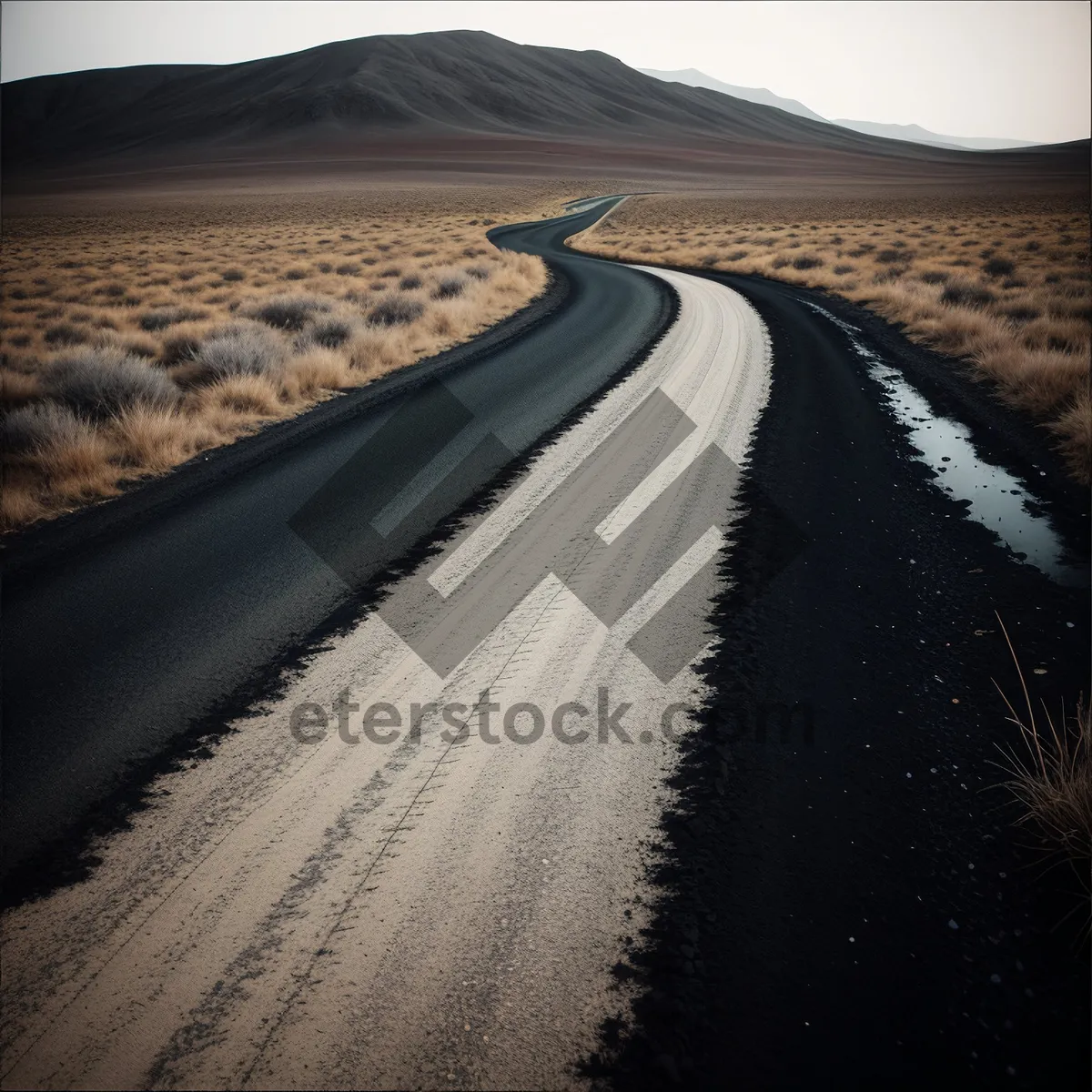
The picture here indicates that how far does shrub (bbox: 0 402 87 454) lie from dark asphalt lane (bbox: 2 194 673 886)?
1.50 m

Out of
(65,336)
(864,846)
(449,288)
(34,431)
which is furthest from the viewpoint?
(449,288)

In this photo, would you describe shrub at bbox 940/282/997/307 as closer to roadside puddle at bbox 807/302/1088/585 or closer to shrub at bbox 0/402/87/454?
roadside puddle at bbox 807/302/1088/585

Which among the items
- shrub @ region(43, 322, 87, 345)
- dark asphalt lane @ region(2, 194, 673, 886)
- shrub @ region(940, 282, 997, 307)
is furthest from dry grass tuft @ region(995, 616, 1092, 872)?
shrub @ region(43, 322, 87, 345)

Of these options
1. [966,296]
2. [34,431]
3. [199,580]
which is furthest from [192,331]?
[966,296]

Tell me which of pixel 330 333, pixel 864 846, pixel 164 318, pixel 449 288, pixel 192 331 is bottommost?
pixel 864 846

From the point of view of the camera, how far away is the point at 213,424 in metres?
8.48

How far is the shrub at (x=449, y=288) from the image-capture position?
59.3 feet

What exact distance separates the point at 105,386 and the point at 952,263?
26.7 metres

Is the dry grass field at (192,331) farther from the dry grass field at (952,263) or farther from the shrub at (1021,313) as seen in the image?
the shrub at (1021,313)

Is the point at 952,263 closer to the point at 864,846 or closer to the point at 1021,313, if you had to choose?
the point at 1021,313

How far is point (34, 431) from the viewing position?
7.30m

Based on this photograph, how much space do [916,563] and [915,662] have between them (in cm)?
149

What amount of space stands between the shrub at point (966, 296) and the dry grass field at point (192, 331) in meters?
11.4

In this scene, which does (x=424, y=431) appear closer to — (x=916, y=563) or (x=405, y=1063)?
(x=916, y=563)
